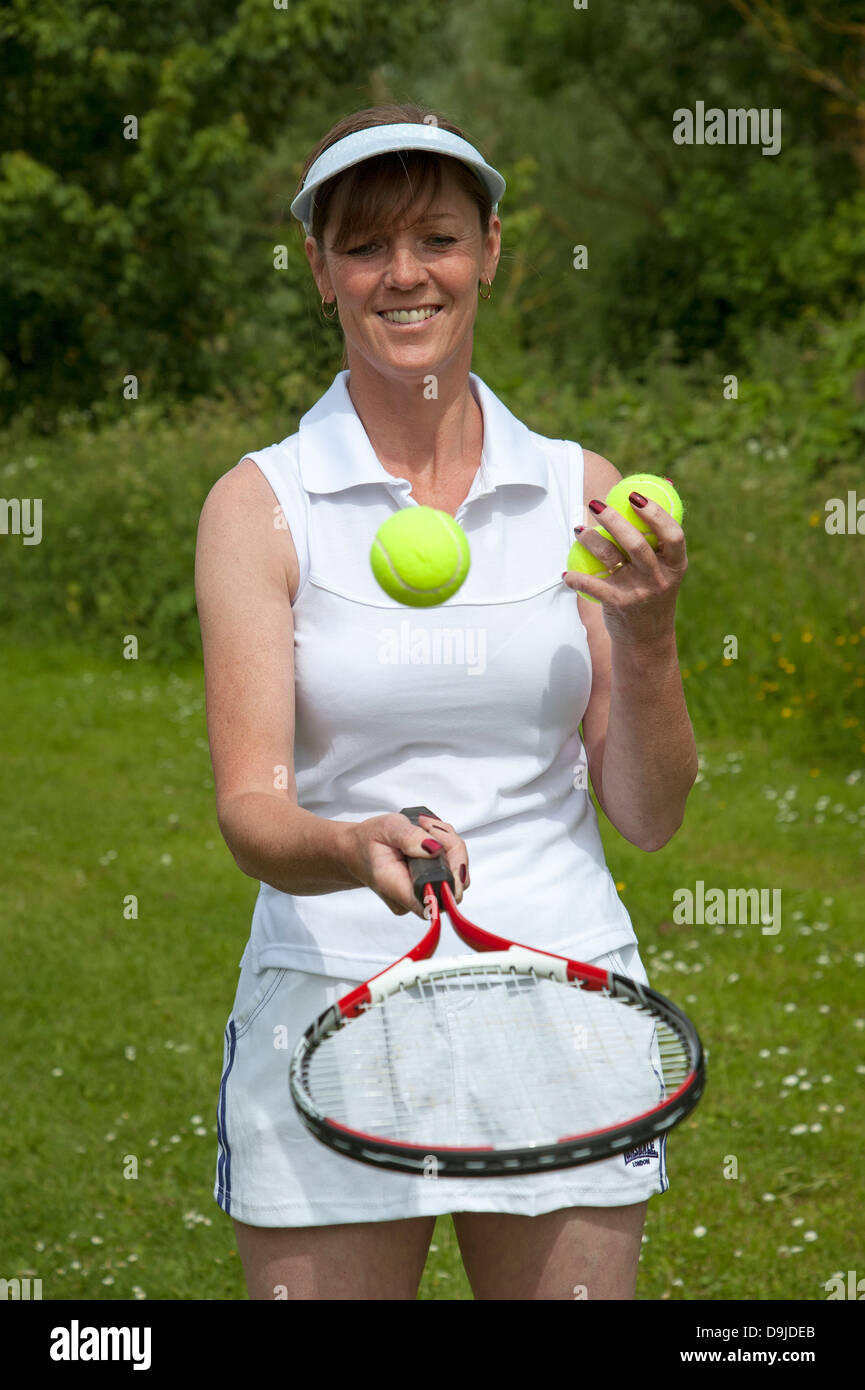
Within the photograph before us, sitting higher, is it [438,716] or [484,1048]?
[438,716]

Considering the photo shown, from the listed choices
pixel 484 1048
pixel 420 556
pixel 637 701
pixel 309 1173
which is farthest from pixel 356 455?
pixel 309 1173

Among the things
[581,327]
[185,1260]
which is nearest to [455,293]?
[185,1260]

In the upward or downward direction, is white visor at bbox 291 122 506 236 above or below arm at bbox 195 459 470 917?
above

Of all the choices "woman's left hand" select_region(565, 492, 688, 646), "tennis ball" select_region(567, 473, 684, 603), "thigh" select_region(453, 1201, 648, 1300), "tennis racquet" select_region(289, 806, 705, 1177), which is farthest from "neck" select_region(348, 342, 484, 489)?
"thigh" select_region(453, 1201, 648, 1300)

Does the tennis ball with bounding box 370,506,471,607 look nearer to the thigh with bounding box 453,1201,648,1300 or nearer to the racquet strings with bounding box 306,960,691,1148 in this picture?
the racquet strings with bounding box 306,960,691,1148

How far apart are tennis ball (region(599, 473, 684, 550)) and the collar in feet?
0.39

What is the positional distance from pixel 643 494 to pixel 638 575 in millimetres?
321

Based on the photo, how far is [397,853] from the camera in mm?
1917

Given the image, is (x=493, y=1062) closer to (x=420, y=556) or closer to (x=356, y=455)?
(x=420, y=556)

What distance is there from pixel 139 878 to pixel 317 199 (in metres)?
5.79

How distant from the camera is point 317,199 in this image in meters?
2.34

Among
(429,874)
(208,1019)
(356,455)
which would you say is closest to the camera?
(429,874)

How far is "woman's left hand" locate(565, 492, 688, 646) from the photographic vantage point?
2.08m

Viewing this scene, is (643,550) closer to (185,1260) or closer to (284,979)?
(284,979)
